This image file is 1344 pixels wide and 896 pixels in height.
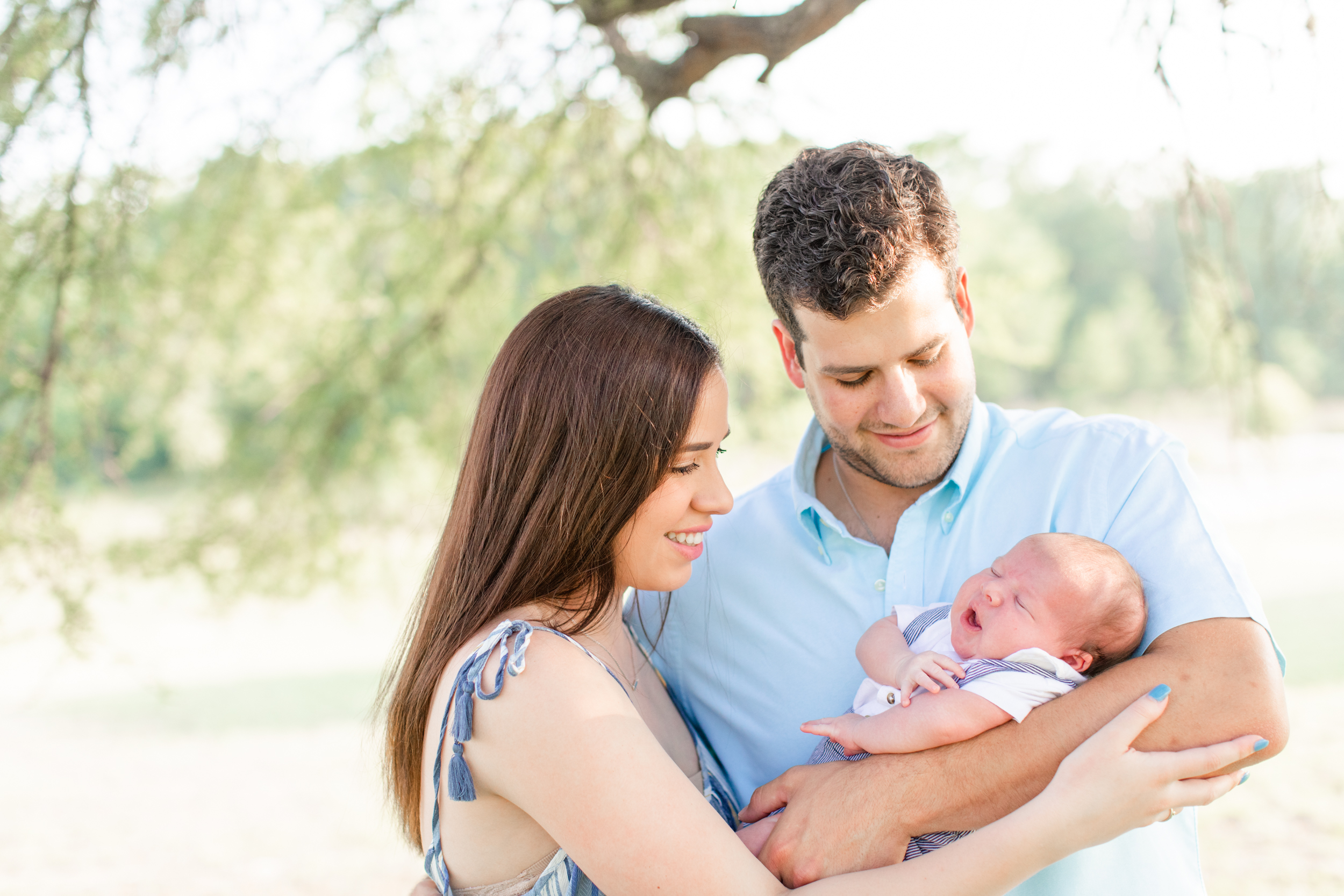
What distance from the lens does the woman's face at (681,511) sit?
1.64m

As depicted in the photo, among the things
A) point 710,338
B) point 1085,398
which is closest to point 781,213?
point 710,338

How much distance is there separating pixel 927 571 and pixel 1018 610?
260 mm

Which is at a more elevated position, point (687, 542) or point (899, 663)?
point (687, 542)

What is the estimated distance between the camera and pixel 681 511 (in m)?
1.66

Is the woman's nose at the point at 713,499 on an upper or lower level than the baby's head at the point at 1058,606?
upper

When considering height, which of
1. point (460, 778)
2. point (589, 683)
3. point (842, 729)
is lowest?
point (842, 729)

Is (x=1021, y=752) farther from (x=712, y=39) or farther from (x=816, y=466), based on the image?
(x=712, y=39)

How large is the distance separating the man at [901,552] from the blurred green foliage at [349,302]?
6.23 ft

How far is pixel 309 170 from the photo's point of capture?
4.90m

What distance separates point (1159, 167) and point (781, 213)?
1863 mm

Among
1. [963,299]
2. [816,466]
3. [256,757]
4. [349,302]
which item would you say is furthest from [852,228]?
[256,757]

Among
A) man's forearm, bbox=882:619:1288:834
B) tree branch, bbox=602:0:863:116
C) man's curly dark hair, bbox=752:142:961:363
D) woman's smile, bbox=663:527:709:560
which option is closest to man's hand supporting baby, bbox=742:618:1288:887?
man's forearm, bbox=882:619:1288:834

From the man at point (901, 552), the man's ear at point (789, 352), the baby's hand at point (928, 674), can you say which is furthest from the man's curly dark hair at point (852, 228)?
the baby's hand at point (928, 674)

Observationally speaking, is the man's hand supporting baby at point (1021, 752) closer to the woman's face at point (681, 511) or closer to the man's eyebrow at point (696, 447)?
the woman's face at point (681, 511)
